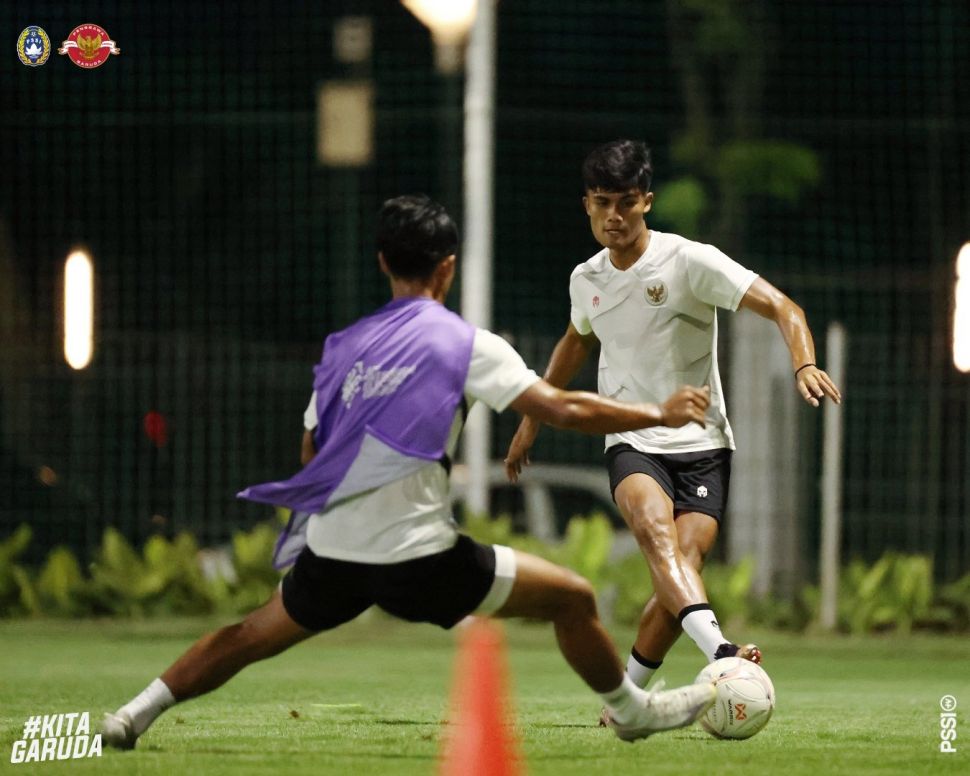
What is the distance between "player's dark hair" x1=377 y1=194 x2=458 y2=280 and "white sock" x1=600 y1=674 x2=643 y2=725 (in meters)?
1.44

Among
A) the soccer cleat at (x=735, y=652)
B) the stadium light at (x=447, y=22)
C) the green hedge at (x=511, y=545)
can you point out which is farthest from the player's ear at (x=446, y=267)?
the stadium light at (x=447, y=22)

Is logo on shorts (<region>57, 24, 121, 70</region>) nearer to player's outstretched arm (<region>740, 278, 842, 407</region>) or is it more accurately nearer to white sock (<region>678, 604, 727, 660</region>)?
player's outstretched arm (<region>740, 278, 842, 407</region>)

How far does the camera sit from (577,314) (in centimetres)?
770

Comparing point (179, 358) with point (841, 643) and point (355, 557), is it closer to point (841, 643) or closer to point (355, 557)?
point (841, 643)

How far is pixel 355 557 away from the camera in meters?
5.62

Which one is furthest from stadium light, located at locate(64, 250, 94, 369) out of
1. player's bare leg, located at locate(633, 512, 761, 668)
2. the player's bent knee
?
the player's bent knee

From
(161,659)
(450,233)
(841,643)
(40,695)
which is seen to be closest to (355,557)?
(450,233)

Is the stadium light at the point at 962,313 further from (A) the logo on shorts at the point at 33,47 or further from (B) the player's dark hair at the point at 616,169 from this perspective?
(A) the logo on shorts at the point at 33,47

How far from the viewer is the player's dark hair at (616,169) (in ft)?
23.5

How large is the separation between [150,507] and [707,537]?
888 centimetres

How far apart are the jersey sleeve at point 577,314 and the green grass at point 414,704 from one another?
1.57 m

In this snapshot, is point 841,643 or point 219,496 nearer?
point 841,643

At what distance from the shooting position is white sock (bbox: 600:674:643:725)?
6047mm

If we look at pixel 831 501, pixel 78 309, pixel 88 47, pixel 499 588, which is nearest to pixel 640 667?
pixel 499 588
